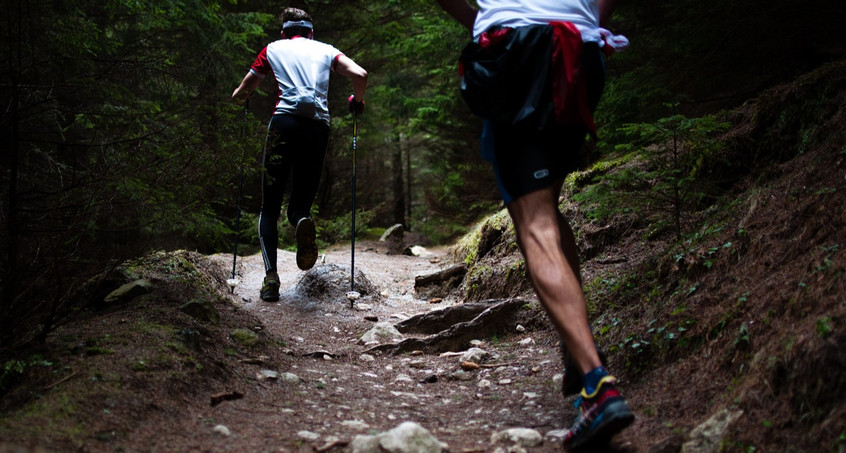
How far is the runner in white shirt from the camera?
502 cm

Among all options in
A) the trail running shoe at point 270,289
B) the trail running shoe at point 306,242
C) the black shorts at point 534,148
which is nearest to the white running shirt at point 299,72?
the trail running shoe at point 306,242

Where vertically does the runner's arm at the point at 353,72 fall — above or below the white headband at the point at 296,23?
below

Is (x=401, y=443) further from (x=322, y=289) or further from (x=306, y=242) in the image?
(x=322, y=289)

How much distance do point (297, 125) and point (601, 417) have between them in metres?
4.09

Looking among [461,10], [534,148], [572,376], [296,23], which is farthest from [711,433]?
[296,23]

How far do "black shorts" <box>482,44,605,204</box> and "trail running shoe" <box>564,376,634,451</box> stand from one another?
30.5 inches

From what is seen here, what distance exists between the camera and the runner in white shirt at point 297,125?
5.02 m

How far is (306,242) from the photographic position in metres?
5.12

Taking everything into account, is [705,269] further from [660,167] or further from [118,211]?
[118,211]

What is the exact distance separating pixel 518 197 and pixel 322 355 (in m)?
2.18

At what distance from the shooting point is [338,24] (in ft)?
47.5

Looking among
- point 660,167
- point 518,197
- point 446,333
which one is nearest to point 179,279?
point 446,333

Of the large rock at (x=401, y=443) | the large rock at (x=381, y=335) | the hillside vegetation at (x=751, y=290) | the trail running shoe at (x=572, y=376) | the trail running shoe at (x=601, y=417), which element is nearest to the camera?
the hillside vegetation at (x=751, y=290)

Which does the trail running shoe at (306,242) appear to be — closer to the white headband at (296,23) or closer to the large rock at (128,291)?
the large rock at (128,291)
